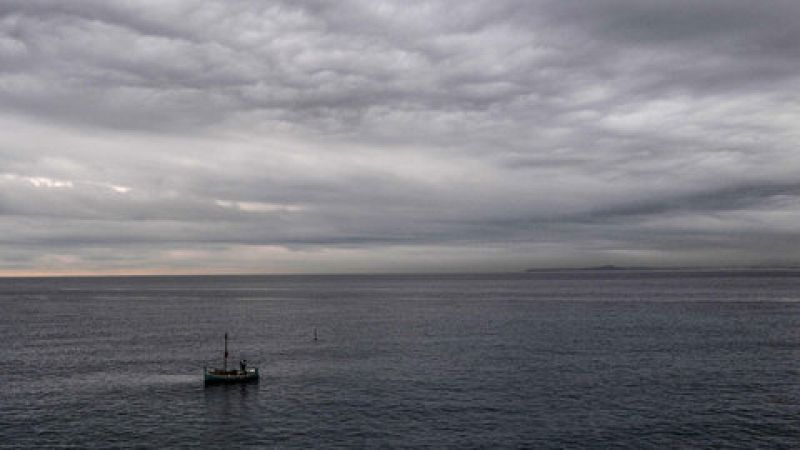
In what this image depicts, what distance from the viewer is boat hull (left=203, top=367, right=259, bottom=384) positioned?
3339 inches

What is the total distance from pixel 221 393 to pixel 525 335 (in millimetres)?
73052

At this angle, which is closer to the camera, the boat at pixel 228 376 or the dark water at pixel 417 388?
the dark water at pixel 417 388

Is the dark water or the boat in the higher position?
the boat

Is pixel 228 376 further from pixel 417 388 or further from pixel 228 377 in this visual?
pixel 417 388

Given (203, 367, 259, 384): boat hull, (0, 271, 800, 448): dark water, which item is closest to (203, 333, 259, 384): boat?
(203, 367, 259, 384): boat hull

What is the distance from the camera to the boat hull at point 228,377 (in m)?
84.8

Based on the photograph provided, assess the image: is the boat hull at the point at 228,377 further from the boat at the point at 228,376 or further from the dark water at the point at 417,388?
the dark water at the point at 417,388

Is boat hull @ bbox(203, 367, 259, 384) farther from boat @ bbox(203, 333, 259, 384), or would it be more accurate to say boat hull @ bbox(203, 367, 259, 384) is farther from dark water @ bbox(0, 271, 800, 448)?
dark water @ bbox(0, 271, 800, 448)

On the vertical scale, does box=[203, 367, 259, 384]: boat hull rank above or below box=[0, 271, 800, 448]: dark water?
above

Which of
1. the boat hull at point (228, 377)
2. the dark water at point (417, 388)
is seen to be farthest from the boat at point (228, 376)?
the dark water at point (417, 388)

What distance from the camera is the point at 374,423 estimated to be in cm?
6562

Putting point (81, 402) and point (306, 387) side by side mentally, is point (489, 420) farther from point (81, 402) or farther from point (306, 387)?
point (81, 402)

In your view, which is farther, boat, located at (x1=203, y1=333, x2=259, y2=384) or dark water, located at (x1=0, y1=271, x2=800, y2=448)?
boat, located at (x1=203, y1=333, x2=259, y2=384)

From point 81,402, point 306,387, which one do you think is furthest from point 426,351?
point 81,402
